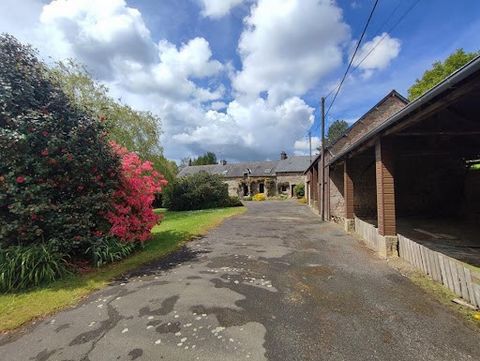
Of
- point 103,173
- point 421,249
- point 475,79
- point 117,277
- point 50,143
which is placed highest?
point 475,79

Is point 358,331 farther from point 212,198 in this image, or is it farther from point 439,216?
point 212,198

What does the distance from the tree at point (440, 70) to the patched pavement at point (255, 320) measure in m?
24.5

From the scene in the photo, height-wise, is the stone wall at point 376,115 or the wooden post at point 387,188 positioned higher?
the stone wall at point 376,115

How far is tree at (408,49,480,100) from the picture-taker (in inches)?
931

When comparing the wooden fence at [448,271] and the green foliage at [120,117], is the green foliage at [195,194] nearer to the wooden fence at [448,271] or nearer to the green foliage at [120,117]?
the green foliage at [120,117]

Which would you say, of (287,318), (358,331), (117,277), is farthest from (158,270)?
(358,331)

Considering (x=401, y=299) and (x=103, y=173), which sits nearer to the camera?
(x=401, y=299)

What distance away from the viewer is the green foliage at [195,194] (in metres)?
25.0

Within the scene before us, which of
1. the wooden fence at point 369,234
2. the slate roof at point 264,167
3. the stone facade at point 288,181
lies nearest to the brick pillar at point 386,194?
the wooden fence at point 369,234

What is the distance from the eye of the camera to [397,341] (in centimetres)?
329

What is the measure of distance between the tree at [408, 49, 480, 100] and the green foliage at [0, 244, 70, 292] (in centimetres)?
2762

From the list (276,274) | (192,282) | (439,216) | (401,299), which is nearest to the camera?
(401,299)

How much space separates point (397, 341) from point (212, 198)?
23038 millimetres

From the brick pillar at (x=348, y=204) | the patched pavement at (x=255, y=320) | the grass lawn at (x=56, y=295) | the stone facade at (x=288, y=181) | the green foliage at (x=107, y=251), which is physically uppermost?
the stone facade at (x=288, y=181)
